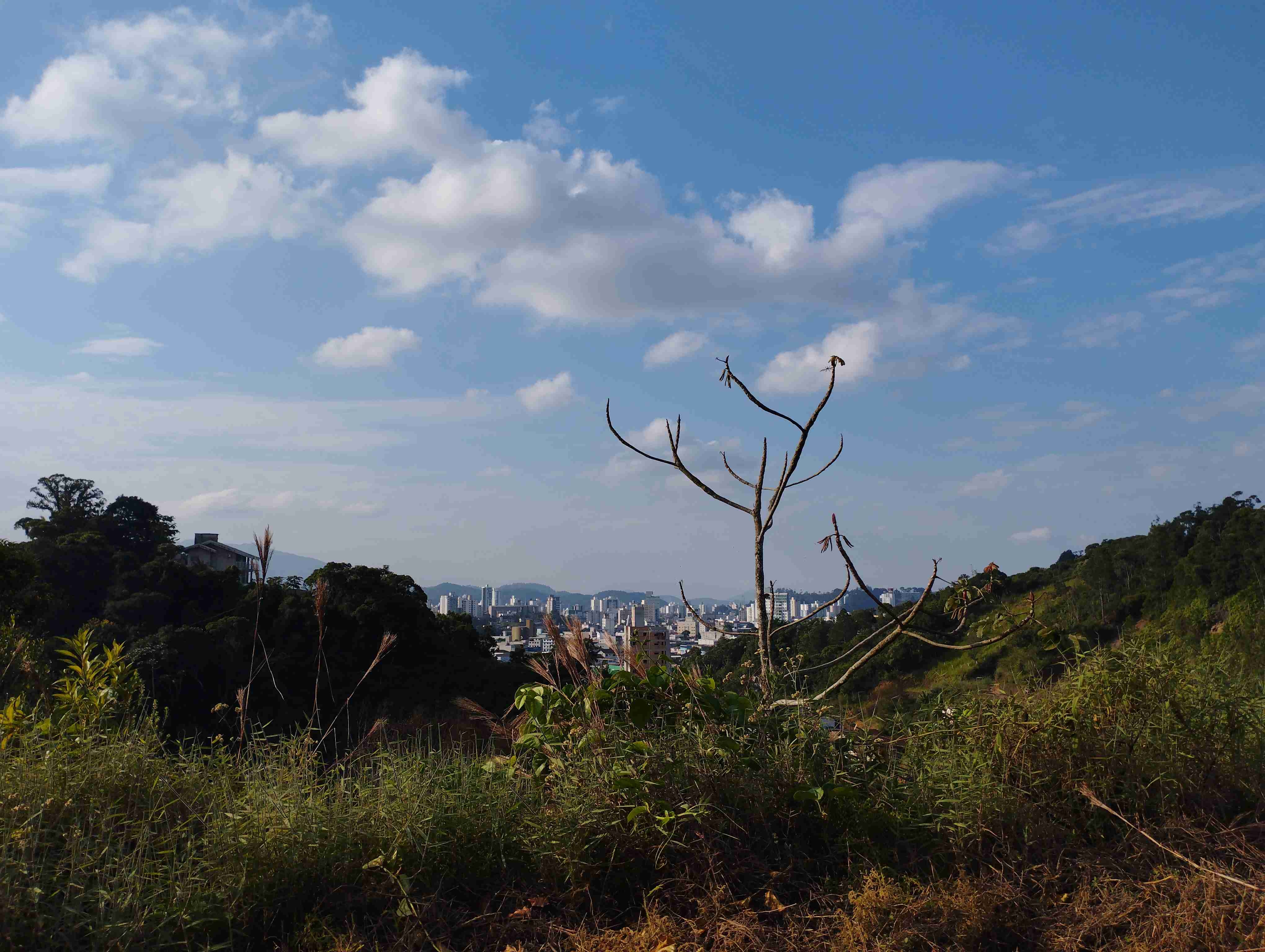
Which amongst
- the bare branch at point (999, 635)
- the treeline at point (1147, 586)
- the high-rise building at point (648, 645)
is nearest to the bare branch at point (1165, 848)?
the bare branch at point (999, 635)

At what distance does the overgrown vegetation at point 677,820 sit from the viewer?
7.51ft

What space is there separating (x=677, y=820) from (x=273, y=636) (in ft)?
34.9

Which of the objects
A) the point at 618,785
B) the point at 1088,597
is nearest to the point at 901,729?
the point at 618,785

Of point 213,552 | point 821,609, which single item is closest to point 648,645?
point 821,609

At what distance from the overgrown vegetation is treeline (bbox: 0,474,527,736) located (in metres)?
6.18

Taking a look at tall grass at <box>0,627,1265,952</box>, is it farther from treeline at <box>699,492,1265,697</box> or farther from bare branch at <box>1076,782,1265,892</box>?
treeline at <box>699,492,1265,697</box>

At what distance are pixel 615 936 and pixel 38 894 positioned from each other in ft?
4.54

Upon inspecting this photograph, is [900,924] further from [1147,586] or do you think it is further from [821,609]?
[1147,586]

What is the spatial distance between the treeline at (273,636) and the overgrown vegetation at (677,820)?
6.18 meters

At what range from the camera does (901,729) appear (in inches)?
134

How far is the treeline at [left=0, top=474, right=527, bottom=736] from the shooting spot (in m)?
11.2

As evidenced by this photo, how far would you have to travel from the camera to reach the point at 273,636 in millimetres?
11906

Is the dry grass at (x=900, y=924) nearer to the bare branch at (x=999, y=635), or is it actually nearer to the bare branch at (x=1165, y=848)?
the bare branch at (x=1165, y=848)

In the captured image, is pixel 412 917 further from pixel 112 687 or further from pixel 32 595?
pixel 32 595
